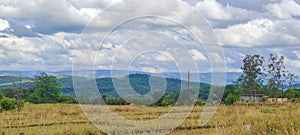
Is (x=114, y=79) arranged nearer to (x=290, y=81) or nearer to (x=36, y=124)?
(x=36, y=124)

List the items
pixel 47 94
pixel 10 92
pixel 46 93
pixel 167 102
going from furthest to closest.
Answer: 1. pixel 10 92
2. pixel 46 93
3. pixel 47 94
4. pixel 167 102

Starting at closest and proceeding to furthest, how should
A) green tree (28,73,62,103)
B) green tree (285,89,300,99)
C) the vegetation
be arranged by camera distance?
1. the vegetation
2. green tree (285,89,300,99)
3. green tree (28,73,62,103)

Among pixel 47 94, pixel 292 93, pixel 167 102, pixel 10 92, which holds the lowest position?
pixel 167 102

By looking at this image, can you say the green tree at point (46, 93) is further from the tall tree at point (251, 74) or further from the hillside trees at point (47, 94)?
the tall tree at point (251, 74)

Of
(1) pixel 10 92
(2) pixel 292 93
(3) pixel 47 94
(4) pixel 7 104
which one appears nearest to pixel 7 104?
(4) pixel 7 104

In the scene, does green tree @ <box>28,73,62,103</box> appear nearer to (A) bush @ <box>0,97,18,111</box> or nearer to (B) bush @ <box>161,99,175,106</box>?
(A) bush @ <box>0,97,18,111</box>

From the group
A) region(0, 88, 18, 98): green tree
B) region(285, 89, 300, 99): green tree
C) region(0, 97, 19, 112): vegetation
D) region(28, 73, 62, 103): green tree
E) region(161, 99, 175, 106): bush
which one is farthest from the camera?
region(28, 73, 62, 103): green tree

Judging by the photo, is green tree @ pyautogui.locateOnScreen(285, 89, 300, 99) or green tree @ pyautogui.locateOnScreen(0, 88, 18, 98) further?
green tree @ pyautogui.locateOnScreen(0, 88, 18, 98)

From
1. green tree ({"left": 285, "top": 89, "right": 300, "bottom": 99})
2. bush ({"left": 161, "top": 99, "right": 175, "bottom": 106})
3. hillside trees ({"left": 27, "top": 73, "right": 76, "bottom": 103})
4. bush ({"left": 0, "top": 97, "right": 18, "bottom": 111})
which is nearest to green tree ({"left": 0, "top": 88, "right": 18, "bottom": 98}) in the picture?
hillside trees ({"left": 27, "top": 73, "right": 76, "bottom": 103})

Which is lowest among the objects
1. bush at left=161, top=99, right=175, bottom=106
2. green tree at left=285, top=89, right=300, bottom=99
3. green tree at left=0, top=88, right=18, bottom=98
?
bush at left=161, top=99, right=175, bottom=106

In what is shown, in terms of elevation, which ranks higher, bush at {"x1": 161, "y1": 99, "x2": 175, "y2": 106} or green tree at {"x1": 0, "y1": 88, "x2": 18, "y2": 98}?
green tree at {"x1": 0, "y1": 88, "x2": 18, "y2": 98}

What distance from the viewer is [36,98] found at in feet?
140

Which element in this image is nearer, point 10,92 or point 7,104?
point 7,104

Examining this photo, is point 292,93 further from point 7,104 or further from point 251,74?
point 7,104
